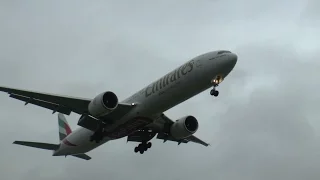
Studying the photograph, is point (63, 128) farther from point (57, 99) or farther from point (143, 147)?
point (57, 99)

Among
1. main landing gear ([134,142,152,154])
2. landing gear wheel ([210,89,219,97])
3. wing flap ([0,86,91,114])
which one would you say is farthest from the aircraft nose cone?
main landing gear ([134,142,152,154])

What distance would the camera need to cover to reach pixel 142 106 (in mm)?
37312

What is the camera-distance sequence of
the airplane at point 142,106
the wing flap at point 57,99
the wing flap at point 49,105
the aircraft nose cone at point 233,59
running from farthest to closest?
the wing flap at point 49,105, the wing flap at point 57,99, the airplane at point 142,106, the aircraft nose cone at point 233,59

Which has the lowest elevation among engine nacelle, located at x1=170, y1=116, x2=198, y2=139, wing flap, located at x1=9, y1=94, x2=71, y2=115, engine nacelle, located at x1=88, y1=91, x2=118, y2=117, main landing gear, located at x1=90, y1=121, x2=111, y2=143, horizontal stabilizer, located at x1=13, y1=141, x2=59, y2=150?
horizontal stabilizer, located at x1=13, y1=141, x2=59, y2=150

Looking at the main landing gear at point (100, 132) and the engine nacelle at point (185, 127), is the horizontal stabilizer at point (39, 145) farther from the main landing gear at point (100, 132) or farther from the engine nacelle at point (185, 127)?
the engine nacelle at point (185, 127)

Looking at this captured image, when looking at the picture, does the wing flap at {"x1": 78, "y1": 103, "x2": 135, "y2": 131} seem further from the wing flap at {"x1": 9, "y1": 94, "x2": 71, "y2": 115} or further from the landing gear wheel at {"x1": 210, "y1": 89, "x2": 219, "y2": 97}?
the landing gear wheel at {"x1": 210, "y1": 89, "x2": 219, "y2": 97}

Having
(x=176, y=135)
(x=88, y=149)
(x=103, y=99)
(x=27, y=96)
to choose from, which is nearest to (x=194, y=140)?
(x=176, y=135)

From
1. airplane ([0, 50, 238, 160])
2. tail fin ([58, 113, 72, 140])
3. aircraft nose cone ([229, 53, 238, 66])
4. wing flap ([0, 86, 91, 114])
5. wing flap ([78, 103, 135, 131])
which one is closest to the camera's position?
aircraft nose cone ([229, 53, 238, 66])

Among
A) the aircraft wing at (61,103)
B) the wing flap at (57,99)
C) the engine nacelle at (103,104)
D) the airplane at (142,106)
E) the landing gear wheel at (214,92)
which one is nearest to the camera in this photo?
the landing gear wheel at (214,92)

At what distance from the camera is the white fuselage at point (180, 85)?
34438 millimetres

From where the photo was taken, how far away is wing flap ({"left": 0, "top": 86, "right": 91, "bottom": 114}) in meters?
36.3

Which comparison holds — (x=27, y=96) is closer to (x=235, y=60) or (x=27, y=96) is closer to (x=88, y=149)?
(x=88, y=149)

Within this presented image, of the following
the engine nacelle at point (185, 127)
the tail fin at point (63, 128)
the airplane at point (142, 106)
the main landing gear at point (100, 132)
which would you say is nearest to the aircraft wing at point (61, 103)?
the airplane at point (142, 106)

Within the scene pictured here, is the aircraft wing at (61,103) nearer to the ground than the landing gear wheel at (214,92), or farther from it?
nearer to the ground
